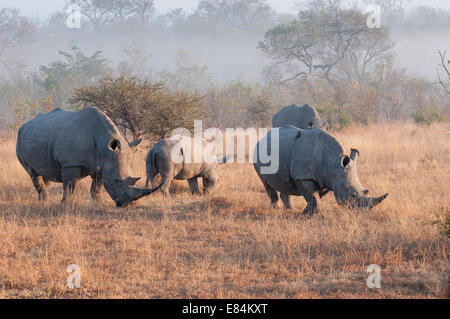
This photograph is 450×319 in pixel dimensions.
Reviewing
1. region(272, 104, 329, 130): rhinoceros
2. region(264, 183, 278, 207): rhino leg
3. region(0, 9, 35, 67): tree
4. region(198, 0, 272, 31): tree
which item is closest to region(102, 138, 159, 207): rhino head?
region(264, 183, 278, 207): rhino leg

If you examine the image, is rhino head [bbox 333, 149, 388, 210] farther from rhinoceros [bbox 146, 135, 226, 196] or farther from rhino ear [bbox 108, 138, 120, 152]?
rhino ear [bbox 108, 138, 120, 152]

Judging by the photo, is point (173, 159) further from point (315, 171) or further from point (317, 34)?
point (317, 34)

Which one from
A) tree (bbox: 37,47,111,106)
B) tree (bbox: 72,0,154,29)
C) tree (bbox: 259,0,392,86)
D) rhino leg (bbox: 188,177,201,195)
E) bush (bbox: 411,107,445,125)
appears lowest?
rhino leg (bbox: 188,177,201,195)

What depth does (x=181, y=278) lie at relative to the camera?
17.3ft

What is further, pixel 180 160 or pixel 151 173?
pixel 151 173

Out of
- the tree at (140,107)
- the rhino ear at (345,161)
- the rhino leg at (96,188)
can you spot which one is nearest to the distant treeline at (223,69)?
the tree at (140,107)

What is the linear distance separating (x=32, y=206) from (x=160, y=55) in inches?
2203

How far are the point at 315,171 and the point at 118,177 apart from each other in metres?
2.90

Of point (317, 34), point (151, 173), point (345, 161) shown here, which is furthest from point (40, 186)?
point (317, 34)

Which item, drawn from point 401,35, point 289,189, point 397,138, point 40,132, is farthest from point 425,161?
point 401,35

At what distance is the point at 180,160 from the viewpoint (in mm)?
9070

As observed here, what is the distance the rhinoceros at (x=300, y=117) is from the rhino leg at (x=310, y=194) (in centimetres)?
581

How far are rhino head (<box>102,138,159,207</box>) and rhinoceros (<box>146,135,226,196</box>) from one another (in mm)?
905

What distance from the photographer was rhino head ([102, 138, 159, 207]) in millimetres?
8117
